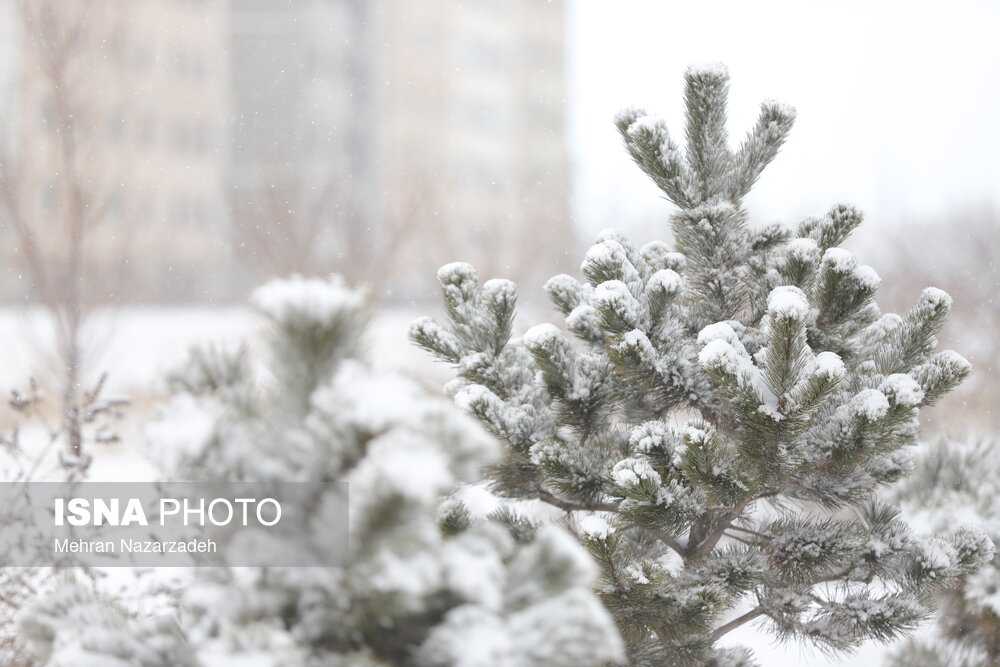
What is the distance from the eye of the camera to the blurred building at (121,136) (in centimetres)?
388

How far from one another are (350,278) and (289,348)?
4.19 meters

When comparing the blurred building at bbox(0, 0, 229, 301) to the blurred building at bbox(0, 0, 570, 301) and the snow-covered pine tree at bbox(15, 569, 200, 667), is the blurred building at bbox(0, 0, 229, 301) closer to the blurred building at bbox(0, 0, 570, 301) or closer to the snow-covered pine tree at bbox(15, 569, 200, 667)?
the blurred building at bbox(0, 0, 570, 301)

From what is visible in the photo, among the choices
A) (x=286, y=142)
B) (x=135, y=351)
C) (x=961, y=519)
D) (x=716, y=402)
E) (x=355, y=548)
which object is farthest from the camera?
(x=286, y=142)

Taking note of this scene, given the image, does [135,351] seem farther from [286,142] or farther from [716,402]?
[716,402]

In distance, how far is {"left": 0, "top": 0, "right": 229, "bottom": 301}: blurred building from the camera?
3.88m

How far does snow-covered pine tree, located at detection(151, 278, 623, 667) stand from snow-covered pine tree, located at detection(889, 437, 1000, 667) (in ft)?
4.31

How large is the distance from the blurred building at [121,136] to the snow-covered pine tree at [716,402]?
10.4ft

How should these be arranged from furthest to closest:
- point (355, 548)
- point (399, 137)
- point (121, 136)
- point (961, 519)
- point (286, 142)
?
point (399, 137)
point (286, 142)
point (121, 136)
point (961, 519)
point (355, 548)

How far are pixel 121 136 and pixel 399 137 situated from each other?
1.94 meters

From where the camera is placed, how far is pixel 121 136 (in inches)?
197

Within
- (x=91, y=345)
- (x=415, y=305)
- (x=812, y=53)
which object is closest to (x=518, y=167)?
(x=415, y=305)

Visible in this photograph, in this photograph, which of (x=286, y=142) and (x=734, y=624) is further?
(x=286, y=142)

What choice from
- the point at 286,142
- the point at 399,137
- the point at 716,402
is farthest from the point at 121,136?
the point at 716,402

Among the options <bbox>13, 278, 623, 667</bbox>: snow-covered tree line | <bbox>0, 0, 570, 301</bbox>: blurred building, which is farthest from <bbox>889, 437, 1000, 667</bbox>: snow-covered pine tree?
<bbox>0, 0, 570, 301</bbox>: blurred building
